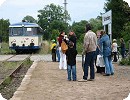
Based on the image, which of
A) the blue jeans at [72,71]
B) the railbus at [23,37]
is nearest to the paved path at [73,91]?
the blue jeans at [72,71]

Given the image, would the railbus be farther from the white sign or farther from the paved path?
the paved path

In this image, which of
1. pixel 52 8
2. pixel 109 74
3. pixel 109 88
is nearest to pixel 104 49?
pixel 109 74

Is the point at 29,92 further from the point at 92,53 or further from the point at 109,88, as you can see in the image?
A: the point at 92,53

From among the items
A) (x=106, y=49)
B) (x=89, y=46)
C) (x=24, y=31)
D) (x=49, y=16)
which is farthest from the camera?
(x=49, y=16)

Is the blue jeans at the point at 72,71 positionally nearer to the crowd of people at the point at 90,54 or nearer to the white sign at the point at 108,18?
the crowd of people at the point at 90,54

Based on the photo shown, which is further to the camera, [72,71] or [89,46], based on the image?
[72,71]

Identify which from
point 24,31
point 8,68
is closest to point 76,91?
point 8,68

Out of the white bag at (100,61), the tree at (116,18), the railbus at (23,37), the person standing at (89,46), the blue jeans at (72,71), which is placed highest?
the tree at (116,18)

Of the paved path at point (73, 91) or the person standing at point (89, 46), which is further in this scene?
the person standing at point (89, 46)

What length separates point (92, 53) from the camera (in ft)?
39.9

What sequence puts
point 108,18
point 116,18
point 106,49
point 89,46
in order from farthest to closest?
point 116,18 → point 108,18 → point 106,49 → point 89,46

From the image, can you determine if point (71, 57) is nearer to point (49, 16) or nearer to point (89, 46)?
point (89, 46)

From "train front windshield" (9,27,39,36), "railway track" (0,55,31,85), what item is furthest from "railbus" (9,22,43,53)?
"railway track" (0,55,31,85)

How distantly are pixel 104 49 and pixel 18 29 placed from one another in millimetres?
23655
